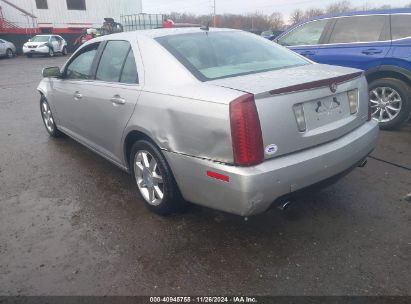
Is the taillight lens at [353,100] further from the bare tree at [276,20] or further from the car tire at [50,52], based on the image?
the bare tree at [276,20]

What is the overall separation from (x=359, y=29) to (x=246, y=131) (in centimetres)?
434

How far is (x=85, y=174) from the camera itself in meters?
4.20

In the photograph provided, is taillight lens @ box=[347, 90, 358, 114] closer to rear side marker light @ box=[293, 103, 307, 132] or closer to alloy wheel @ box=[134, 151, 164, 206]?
rear side marker light @ box=[293, 103, 307, 132]

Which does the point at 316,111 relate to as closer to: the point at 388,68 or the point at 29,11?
the point at 388,68

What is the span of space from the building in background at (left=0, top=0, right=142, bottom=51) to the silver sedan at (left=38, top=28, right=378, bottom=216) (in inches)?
1140

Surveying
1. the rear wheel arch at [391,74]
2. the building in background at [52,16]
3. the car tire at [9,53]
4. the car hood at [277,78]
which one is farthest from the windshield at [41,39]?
the car hood at [277,78]

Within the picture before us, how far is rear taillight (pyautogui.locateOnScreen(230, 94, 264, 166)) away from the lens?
7.45 feet

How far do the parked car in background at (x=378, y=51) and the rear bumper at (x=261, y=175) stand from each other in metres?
2.92

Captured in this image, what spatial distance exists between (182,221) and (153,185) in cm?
42

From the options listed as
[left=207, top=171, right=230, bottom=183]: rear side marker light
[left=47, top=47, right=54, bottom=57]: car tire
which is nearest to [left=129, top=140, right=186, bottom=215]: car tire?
[left=207, top=171, right=230, bottom=183]: rear side marker light

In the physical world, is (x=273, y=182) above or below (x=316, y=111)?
below

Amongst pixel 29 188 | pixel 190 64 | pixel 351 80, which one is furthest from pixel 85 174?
pixel 351 80

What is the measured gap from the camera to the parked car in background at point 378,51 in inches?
202

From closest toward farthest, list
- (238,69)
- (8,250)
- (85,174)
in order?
1. (8,250)
2. (238,69)
3. (85,174)
